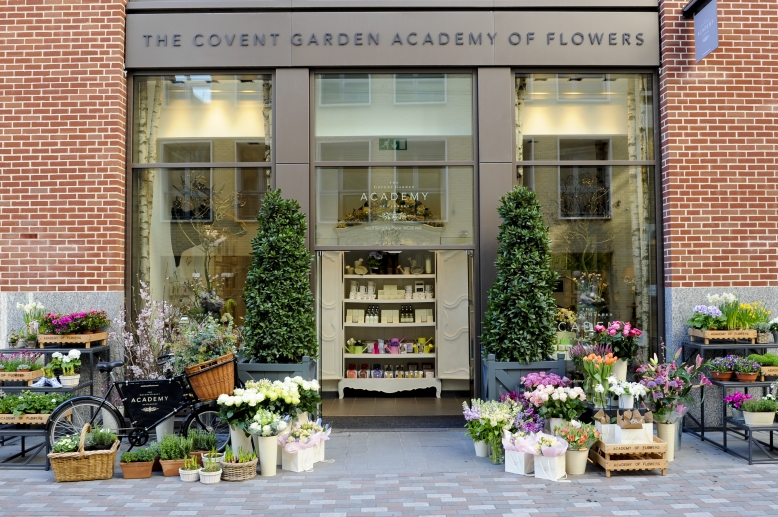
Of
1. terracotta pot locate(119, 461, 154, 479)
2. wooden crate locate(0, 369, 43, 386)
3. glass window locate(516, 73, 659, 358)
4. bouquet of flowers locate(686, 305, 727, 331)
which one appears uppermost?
glass window locate(516, 73, 659, 358)

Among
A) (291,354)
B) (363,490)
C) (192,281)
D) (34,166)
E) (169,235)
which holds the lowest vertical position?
(363,490)

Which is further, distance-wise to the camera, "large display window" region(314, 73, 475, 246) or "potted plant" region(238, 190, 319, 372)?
"large display window" region(314, 73, 475, 246)

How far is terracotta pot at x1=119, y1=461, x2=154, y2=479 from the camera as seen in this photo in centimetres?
668

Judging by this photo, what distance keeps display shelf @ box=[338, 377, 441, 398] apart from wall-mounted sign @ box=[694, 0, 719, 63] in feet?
21.1

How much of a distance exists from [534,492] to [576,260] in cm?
370

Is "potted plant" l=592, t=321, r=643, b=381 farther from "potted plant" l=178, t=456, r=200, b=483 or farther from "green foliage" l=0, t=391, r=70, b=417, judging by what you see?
"green foliage" l=0, t=391, r=70, b=417

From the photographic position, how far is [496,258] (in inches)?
345

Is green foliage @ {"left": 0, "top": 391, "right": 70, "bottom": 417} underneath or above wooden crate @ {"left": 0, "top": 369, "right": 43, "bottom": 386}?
underneath

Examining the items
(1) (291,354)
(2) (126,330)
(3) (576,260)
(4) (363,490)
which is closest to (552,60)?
(3) (576,260)

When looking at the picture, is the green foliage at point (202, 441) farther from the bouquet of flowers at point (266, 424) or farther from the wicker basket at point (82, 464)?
the wicker basket at point (82, 464)

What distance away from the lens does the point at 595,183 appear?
9.09 metres

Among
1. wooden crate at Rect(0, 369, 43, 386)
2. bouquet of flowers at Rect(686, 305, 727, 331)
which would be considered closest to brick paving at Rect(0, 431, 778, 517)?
wooden crate at Rect(0, 369, 43, 386)

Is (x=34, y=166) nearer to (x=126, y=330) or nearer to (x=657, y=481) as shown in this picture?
(x=126, y=330)

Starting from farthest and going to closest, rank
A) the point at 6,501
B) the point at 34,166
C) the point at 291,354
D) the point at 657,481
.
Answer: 1. the point at 34,166
2. the point at 291,354
3. the point at 657,481
4. the point at 6,501
